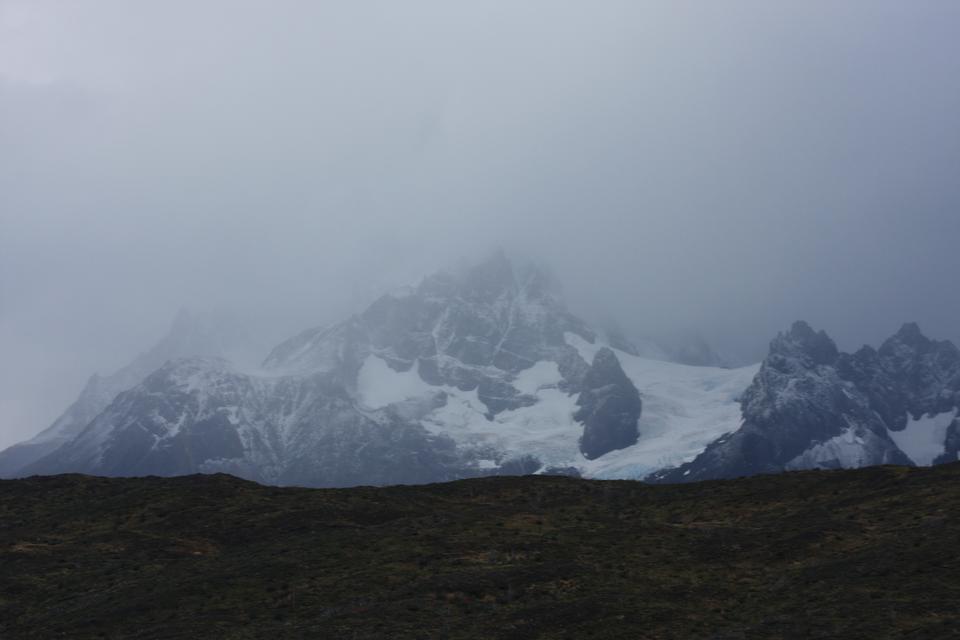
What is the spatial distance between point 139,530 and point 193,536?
16.5 ft

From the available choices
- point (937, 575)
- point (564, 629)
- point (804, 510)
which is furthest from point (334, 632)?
point (804, 510)

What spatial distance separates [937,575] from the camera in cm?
6275

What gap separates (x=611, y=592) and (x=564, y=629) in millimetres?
6799

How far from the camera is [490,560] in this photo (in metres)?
74.1

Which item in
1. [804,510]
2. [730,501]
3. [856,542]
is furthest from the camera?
[730,501]

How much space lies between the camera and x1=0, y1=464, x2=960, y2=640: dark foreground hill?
61.6m

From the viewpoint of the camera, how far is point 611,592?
6675 centimetres

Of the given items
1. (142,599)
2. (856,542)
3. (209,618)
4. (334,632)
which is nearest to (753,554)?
(856,542)

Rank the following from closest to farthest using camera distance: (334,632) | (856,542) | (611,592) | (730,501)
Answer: (334,632) < (611,592) < (856,542) < (730,501)

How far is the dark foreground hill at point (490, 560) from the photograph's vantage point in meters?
61.6

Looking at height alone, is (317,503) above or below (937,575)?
above

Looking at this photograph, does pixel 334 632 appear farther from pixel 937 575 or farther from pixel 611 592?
pixel 937 575

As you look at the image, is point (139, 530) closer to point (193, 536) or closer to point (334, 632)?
point (193, 536)

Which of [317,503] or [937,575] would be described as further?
[317,503]
